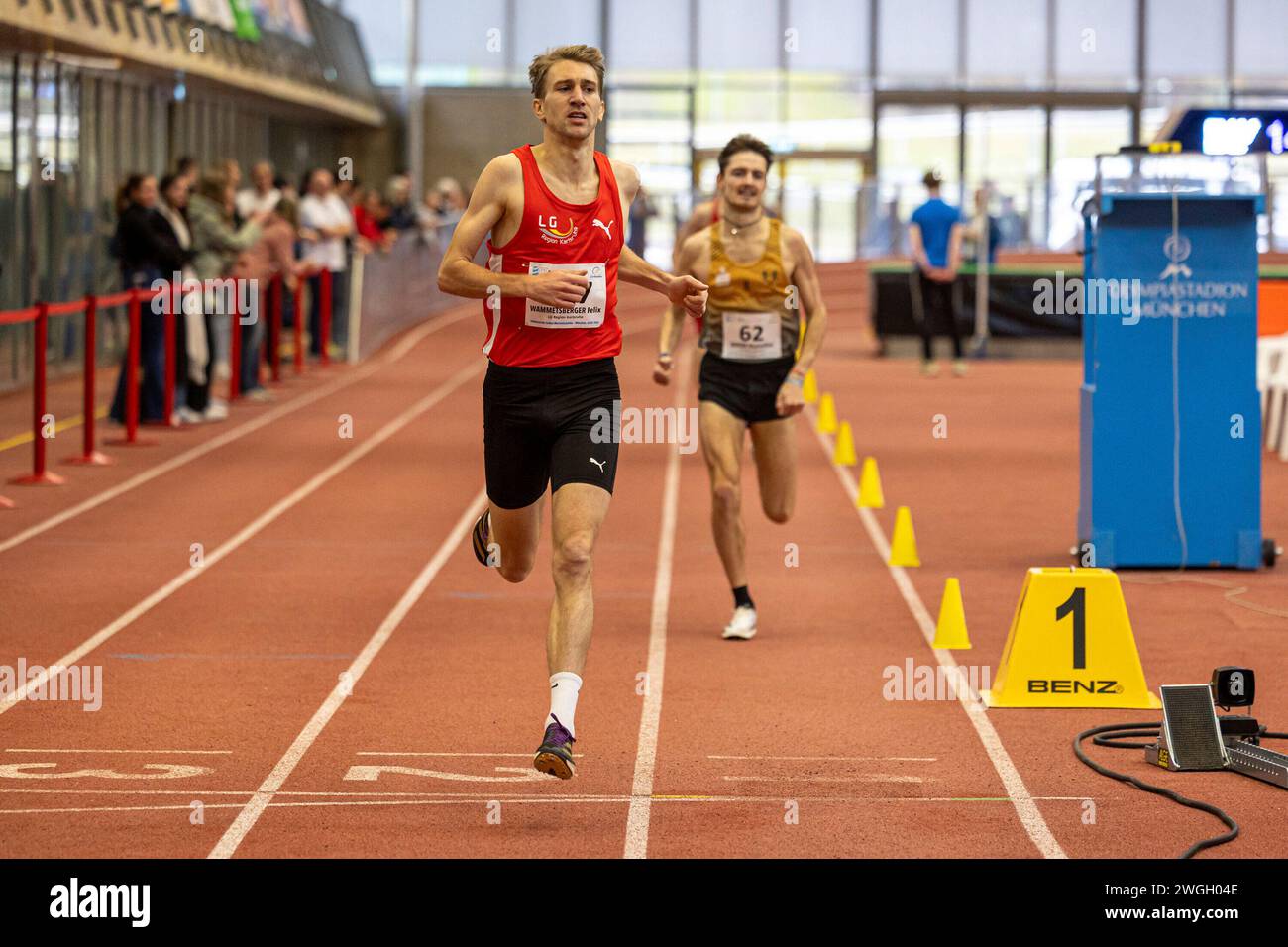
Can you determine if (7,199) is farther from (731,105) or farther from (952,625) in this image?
(731,105)

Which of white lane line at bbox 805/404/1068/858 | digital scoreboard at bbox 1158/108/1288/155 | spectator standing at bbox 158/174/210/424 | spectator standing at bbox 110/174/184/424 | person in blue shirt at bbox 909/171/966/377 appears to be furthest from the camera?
person in blue shirt at bbox 909/171/966/377

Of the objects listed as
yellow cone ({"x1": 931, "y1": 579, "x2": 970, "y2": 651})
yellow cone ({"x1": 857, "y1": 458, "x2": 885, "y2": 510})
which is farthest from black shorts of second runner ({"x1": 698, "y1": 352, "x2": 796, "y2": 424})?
yellow cone ({"x1": 857, "y1": 458, "x2": 885, "y2": 510})

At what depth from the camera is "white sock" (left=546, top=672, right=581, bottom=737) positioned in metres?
6.22

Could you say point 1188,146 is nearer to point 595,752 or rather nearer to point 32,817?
point 595,752

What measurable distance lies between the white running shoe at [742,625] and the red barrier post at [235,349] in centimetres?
1089

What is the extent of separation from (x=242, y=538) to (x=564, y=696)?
6467 mm

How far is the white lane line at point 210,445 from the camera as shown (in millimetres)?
12695

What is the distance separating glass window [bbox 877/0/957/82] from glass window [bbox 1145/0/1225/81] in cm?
447

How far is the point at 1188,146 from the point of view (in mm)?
11695

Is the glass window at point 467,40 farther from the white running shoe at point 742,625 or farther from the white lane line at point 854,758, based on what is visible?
the white lane line at point 854,758


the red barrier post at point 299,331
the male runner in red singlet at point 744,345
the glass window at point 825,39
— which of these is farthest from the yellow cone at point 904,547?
the glass window at point 825,39

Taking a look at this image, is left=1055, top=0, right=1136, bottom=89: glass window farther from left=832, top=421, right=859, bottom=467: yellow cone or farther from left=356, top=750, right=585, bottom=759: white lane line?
left=356, top=750, right=585, bottom=759: white lane line
